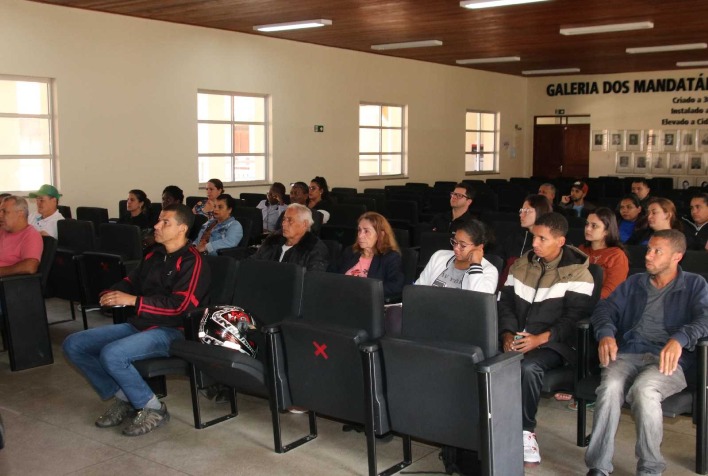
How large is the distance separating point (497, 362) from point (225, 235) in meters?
4.22

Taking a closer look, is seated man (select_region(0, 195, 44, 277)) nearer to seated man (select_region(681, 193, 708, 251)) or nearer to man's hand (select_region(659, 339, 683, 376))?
man's hand (select_region(659, 339, 683, 376))

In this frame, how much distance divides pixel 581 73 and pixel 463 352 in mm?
17372

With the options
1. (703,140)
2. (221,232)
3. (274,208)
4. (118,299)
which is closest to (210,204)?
(221,232)

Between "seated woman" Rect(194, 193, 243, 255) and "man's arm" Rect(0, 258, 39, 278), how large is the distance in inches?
65.0

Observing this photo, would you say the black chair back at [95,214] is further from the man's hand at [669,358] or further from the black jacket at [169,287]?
the man's hand at [669,358]

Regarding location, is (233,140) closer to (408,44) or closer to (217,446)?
(408,44)

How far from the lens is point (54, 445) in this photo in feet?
13.1

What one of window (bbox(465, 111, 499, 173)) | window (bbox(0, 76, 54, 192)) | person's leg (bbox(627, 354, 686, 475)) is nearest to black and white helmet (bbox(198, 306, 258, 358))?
person's leg (bbox(627, 354, 686, 475))

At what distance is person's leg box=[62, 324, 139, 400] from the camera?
422 cm

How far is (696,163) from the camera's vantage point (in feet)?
59.9

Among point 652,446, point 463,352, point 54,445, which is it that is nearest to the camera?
point 463,352

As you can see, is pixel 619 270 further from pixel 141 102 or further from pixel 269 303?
pixel 141 102

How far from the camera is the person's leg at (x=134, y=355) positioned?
4031 mm

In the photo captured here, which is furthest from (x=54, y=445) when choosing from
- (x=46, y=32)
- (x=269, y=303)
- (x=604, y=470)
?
(x=46, y=32)
